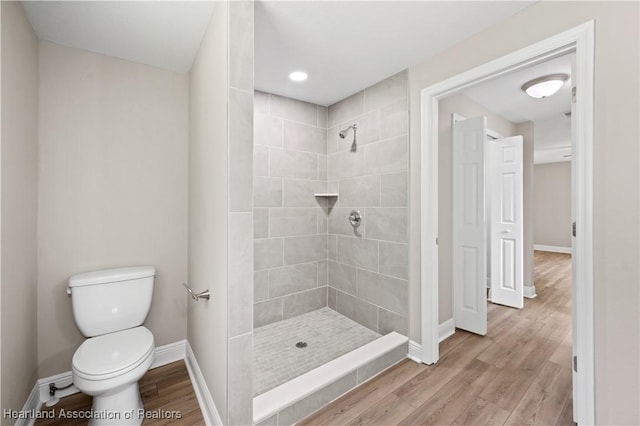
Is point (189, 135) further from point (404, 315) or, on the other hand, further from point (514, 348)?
point (514, 348)

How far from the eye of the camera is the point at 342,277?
121 inches

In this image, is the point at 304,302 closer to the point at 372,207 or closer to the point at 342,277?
the point at 342,277

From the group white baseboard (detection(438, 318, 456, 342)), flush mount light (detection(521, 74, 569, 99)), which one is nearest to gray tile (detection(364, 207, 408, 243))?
white baseboard (detection(438, 318, 456, 342))

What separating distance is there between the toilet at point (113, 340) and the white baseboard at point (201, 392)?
0.33m

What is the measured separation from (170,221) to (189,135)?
28.9 inches

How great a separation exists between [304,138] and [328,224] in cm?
101

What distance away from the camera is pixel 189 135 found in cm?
233

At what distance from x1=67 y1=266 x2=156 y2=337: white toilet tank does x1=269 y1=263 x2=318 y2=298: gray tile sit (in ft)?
3.79

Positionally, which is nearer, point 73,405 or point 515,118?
point 73,405

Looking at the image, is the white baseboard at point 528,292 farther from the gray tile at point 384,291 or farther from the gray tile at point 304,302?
the gray tile at point 304,302

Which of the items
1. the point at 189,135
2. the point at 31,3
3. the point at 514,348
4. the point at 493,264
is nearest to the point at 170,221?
the point at 189,135

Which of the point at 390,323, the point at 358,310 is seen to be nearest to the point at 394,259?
the point at 390,323

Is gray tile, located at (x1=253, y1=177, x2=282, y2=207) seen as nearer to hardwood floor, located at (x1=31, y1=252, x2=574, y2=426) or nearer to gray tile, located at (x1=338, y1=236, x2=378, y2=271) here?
gray tile, located at (x1=338, y1=236, x2=378, y2=271)

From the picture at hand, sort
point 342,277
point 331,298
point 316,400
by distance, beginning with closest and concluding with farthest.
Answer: point 316,400
point 342,277
point 331,298
